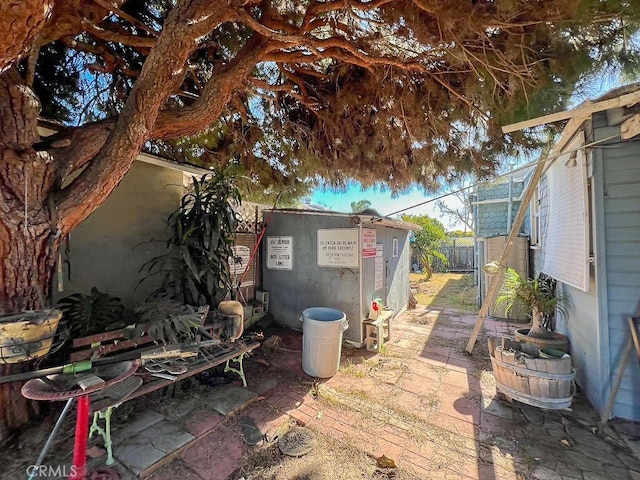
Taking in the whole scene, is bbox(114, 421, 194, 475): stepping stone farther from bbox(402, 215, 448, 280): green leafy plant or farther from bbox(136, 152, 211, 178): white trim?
bbox(402, 215, 448, 280): green leafy plant

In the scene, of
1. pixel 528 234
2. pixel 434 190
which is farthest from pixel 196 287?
pixel 528 234

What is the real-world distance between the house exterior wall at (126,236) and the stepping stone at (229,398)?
5.23 feet

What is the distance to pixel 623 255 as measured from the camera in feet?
8.04

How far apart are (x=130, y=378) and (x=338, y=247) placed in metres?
3.03

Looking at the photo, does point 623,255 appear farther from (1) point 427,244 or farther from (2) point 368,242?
(1) point 427,244

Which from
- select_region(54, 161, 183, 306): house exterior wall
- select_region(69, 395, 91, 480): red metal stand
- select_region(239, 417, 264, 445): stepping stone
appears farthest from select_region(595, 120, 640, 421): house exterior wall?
select_region(54, 161, 183, 306): house exterior wall

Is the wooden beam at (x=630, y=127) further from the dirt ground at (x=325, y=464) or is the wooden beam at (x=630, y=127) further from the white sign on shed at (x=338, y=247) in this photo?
the dirt ground at (x=325, y=464)

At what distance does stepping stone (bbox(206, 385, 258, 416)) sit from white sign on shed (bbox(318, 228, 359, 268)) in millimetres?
2201

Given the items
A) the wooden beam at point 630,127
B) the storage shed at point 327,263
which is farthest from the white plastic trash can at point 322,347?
the wooden beam at point 630,127

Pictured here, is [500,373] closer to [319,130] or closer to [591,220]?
[591,220]

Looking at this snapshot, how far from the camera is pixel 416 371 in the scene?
358 cm

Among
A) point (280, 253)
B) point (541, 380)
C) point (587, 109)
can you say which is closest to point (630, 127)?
point (587, 109)

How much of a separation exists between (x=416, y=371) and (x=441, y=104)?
3294mm

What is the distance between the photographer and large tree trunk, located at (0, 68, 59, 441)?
188cm
